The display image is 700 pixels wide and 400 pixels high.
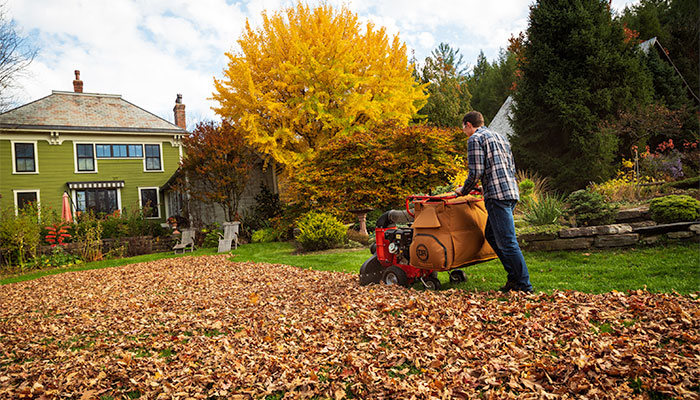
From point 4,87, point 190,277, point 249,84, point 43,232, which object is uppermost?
point 4,87

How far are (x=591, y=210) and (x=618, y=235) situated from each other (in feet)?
2.19

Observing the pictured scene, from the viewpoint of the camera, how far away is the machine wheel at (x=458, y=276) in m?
4.63

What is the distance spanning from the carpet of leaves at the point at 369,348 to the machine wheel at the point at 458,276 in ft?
1.66

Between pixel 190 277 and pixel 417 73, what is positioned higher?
pixel 417 73

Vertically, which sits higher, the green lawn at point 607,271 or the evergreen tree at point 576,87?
the evergreen tree at point 576,87

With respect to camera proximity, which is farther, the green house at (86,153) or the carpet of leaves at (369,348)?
the green house at (86,153)

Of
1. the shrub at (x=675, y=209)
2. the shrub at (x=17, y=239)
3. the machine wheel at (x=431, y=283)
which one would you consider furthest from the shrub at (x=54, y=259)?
the shrub at (x=675, y=209)

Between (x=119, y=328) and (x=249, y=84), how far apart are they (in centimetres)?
1077

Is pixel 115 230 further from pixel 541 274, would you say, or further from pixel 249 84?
pixel 541 274

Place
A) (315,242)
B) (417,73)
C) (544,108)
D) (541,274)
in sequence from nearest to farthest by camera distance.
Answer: (541,274) → (315,242) → (544,108) → (417,73)

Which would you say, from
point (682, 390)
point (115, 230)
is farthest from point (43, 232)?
point (682, 390)

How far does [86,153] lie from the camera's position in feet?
61.9

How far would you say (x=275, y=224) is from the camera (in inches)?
509

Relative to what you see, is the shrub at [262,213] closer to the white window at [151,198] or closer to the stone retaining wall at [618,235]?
the white window at [151,198]
